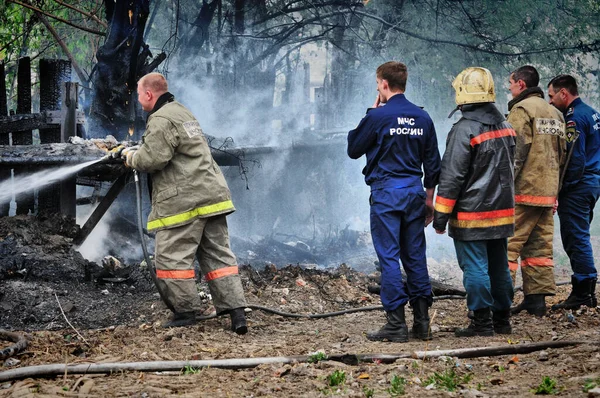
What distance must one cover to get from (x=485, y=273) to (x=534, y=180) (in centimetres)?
127

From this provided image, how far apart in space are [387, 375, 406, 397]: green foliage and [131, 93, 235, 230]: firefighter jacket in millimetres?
2480

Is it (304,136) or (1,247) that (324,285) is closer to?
(1,247)

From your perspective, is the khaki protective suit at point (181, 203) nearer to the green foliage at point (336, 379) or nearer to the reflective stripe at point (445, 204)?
the reflective stripe at point (445, 204)

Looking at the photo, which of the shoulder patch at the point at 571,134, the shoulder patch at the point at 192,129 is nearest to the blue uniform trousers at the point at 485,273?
the shoulder patch at the point at 571,134

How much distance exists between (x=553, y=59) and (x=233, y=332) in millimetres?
9588

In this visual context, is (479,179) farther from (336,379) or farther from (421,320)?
(336,379)

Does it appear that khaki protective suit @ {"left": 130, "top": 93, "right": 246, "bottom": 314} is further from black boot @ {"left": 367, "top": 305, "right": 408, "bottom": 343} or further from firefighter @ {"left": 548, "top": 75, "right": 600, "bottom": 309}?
firefighter @ {"left": 548, "top": 75, "right": 600, "bottom": 309}

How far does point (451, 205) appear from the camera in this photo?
553 cm

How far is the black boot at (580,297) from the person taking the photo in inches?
273

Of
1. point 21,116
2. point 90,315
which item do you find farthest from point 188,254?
point 21,116

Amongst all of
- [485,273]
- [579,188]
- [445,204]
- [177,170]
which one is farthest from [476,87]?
[177,170]

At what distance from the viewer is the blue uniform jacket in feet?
18.1

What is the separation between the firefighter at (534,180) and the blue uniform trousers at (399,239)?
123 centimetres

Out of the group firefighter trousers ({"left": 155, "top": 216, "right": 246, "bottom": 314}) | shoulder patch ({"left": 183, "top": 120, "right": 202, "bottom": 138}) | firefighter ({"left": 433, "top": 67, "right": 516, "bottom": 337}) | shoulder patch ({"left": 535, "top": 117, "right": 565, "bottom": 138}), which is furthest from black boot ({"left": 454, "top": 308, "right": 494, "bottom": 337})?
shoulder patch ({"left": 183, "top": 120, "right": 202, "bottom": 138})
